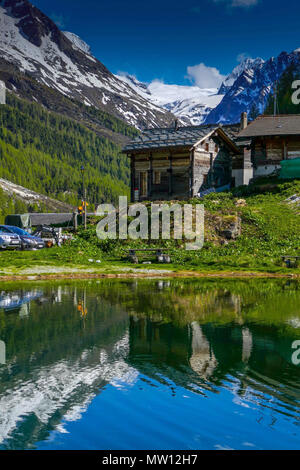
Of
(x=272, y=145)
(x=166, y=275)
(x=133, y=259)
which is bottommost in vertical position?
(x=166, y=275)

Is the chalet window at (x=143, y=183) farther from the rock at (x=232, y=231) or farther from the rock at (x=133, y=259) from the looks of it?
the rock at (x=133, y=259)

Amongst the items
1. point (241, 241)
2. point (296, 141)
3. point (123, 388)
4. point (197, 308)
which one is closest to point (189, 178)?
point (296, 141)

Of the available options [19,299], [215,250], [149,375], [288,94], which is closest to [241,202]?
[215,250]

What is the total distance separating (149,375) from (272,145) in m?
48.3

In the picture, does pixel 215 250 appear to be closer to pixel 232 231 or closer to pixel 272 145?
pixel 232 231

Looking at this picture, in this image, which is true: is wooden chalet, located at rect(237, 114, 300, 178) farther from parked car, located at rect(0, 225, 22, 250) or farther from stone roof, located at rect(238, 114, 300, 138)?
parked car, located at rect(0, 225, 22, 250)

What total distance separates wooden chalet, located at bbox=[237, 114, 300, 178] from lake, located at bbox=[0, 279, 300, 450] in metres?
36.2

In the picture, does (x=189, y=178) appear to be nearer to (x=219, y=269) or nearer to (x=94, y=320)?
(x=219, y=269)

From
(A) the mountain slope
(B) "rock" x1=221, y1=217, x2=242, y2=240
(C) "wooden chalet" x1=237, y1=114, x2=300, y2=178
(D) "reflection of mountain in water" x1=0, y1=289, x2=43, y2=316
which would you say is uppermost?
(A) the mountain slope

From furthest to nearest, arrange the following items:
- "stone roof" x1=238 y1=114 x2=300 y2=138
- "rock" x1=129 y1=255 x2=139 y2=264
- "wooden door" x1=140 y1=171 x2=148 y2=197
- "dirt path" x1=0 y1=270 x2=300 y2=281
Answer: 1. "wooden door" x1=140 y1=171 x2=148 y2=197
2. "stone roof" x1=238 y1=114 x2=300 y2=138
3. "rock" x1=129 y1=255 x2=139 y2=264
4. "dirt path" x1=0 y1=270 x2=300 y2=281

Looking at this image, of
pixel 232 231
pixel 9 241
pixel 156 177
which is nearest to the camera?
pixel 232 231

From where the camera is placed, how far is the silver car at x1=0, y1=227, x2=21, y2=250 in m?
41.2

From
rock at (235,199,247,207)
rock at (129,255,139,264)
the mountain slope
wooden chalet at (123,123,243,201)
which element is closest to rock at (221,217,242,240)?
rock at (235,199,247,207)

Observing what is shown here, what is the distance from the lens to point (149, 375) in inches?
465
